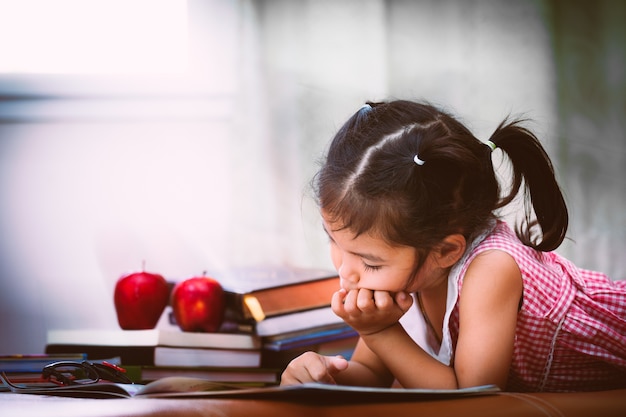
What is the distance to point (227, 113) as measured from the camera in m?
1.58

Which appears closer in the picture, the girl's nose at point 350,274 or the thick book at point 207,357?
the girl's nose at point 350,274

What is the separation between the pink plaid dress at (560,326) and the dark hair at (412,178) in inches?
2.1

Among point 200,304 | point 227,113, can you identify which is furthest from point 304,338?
point 227,113

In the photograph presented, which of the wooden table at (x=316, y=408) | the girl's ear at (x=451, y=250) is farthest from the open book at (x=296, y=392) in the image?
the girl's ear at (x=451, y=250)

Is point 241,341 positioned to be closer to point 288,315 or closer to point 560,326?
point 288,315

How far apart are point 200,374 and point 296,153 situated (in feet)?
2.14

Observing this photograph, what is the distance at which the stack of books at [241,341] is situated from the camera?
104 centimetres

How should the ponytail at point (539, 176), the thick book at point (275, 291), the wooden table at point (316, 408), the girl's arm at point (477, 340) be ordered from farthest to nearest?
the thick book at point (275, 291) → the ponytail at point (539, 176) → the girl's arm at point (477, 340) → the wooden table at point (316, 408)

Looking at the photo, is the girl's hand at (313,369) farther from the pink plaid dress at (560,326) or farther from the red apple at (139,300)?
the red apple at (139,300)

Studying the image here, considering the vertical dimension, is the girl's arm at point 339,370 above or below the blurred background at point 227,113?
below

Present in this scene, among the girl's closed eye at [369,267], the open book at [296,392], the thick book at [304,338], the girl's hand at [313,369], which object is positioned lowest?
the thick book at [304,338]

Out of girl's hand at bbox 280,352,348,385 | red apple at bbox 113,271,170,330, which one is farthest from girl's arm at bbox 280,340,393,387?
red apple at bbox 113,271,170,330

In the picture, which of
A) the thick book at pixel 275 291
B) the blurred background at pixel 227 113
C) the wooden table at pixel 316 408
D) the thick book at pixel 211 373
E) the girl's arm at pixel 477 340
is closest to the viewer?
the wooden table at pixel 316 408

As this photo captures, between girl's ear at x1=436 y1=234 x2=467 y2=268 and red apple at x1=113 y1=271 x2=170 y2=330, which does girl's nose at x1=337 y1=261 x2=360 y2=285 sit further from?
A: red apple at x1=113 y1=271 x2=170 y2=330
